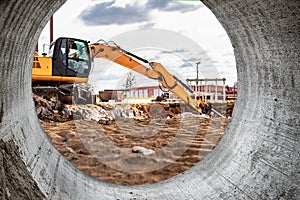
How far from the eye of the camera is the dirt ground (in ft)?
16.2

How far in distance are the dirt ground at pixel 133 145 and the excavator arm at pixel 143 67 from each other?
116 cm

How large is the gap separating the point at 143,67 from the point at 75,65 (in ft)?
7.11

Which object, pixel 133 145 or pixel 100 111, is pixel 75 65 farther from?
pixel 133 145

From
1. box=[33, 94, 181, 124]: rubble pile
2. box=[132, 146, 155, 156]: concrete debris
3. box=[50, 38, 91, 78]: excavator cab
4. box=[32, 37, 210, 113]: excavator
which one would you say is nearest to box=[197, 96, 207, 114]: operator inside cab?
box=[32, 37, 210, 113]: excavator

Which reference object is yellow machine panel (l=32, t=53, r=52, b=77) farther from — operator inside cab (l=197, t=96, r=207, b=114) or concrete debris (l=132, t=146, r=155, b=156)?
operator inside cab (l=197, t=96, r=207, b=114)

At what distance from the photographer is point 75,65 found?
958 cm

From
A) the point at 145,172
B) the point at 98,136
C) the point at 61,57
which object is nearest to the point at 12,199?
the point at 145,172

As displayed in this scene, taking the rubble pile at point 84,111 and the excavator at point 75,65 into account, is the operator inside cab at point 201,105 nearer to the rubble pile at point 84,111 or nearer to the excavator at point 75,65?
the excavator at point 75,65

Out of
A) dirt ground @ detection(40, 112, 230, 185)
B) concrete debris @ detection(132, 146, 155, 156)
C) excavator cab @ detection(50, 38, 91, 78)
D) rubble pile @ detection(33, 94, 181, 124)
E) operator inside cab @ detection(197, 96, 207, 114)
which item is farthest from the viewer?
operator inside cab @ detection(197, 96, 207, 114)

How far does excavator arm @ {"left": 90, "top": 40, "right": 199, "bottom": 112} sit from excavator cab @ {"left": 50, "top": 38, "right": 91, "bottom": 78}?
59 centimetres

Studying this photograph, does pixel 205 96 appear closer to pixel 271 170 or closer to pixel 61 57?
pixel 61 57

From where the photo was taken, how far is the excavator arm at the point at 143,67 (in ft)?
33.7

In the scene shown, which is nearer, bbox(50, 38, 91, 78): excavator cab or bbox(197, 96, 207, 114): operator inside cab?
bbox(50, 38, 91, 78): excavator cab

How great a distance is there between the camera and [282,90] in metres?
2.12
